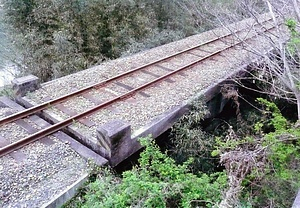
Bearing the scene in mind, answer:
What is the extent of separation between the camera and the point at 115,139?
5.18 meters

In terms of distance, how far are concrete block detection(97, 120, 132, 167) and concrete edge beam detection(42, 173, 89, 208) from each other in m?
0.62

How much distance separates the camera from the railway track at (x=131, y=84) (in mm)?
5758

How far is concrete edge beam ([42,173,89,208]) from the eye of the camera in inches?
171

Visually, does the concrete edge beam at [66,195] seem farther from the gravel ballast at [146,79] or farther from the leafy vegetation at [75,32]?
the leafy vegetation at [75,32]

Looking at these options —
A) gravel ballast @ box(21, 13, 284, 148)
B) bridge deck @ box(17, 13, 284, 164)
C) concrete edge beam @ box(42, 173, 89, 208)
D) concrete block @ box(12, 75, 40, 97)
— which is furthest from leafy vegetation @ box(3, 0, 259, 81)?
concrete edge beam @ box(42, 173, 89, 208)

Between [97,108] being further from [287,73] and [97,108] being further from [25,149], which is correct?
[287,73]

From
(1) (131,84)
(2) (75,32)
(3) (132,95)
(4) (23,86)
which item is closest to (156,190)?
(3) (132,95)

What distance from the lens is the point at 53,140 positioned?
5.58m

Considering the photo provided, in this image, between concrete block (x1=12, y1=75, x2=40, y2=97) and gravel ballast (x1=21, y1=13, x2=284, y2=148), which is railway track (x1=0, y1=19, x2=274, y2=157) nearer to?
gravel ballast (x1=21, y1=13, x2=284, y2=148)

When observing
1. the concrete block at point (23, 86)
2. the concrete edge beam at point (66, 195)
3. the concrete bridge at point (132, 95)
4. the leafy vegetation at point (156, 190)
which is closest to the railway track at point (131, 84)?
the concrete bridge at point (132, 95)

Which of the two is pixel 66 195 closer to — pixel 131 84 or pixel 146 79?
pixel 131 84

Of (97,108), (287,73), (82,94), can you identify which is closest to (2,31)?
(82,94)

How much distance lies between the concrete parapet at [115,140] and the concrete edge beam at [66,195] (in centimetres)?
62

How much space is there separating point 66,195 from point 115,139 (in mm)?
1217
